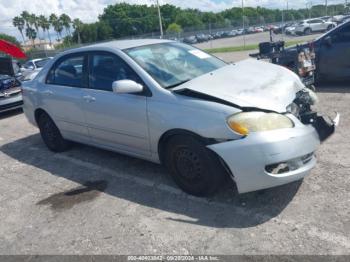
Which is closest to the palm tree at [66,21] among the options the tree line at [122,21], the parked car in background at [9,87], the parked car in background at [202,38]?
the tree line at [122,21]

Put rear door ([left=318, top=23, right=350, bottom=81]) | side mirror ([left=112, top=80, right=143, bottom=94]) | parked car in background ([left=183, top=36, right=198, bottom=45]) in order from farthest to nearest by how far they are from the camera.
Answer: parked car in background ([left=183, top=36, right=198, bottom=45]) → rear door ([left=318, top=23, right=350, bottom=81]) → side mirror ([left=112, top=80, right=143, bottom=94])

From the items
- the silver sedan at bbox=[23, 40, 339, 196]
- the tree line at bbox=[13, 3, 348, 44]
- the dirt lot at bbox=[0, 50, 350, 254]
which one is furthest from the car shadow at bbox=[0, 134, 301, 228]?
the tree line at bbox=[13, 3, 348, 44]

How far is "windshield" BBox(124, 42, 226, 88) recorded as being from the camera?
4.09 meters

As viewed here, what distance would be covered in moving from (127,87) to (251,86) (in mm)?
1304

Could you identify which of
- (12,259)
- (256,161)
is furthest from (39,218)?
(256,161)

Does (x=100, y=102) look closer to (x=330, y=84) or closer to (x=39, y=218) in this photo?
(x=39, y=218)

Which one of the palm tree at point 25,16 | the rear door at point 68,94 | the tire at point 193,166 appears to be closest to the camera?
the tire at point 193,166

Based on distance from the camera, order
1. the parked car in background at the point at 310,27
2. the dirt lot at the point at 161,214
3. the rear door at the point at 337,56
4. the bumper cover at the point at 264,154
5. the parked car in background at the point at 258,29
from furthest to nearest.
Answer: the parked car in background at the point at 258,29, the parked car in background at the point at 310,27, the rear door at the point at 337,56, the bumper cover at the point at 264,154, the dirt lot at the point at 161,214

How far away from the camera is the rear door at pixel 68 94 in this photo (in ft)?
16.1

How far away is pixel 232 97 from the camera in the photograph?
346 centimetres

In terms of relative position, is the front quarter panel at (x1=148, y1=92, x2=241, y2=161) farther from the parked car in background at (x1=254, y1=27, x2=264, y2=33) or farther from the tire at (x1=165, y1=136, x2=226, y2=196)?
the parked car in background at (x1=254, y1=27, x2=264, y2=33)

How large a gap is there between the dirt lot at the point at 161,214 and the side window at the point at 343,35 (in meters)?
3.59

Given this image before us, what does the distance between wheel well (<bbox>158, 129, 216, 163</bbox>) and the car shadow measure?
469 mm

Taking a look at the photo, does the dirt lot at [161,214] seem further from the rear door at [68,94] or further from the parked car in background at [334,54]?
the parked car in background at [334,54]
